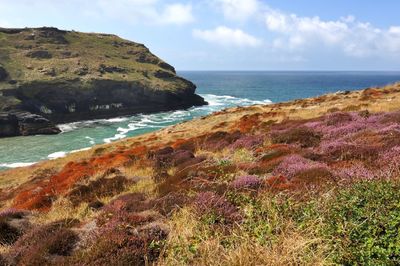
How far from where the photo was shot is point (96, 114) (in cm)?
11575

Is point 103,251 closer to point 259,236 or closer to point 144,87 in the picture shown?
point 259,236

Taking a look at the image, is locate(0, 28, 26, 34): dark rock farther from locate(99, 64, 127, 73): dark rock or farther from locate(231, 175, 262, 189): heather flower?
locate(231, 175, 262, 189): heather flower

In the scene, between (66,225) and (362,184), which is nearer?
(362,184)

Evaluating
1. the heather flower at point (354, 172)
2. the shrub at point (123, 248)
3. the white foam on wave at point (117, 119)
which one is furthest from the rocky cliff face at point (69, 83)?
the shrub at point (123, 248)

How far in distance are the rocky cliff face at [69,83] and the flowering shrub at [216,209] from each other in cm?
8924

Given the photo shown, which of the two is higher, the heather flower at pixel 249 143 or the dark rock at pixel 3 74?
the dark rock at pixel 3 74

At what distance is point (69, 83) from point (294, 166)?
12156 centimetres

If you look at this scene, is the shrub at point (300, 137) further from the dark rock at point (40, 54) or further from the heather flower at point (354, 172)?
the dark rock at point (40, 54)

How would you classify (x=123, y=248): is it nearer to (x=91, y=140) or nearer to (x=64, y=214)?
(x=64, y=214)

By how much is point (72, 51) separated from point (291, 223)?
166m

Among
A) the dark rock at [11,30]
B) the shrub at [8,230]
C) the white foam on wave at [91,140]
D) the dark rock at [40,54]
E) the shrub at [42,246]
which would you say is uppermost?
the dark rock at [11,30]

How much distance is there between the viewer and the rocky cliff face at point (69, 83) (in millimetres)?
105062

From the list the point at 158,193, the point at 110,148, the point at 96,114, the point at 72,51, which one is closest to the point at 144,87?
the point at 96,114

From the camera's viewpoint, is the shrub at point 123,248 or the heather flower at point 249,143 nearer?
the shrub at point 123,248
